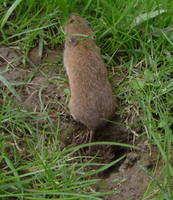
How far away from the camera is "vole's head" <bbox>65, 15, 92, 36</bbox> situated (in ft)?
13.5

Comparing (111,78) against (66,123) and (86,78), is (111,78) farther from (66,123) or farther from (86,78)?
(66,123)

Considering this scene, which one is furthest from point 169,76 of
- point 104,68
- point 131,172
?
point 131,172

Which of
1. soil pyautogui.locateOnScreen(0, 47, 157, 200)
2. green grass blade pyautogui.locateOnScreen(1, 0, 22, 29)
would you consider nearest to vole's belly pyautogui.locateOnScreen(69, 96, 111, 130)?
soil pyautogui.locateOnScreen(0, 47, 157, 200)

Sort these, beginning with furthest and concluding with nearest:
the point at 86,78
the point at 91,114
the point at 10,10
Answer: the point at 10,10 < the point at 86,78 < the point at 91,114

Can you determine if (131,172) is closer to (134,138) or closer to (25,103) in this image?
(134,138)

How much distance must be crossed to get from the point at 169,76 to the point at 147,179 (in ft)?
4.04

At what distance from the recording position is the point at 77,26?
163 inches

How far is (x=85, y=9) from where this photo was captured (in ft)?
13.8

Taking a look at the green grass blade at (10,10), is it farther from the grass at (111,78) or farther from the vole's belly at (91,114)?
the vole's belly at (91,114)

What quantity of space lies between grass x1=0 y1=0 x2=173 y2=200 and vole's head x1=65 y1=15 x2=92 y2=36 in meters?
0.09

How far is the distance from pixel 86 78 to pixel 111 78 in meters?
0.44

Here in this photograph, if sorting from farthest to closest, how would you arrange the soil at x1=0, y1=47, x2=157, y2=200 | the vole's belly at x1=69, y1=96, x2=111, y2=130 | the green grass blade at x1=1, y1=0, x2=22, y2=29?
the green grass blade at x1=1, y1=0, x2=22, y2=29 < the vole's belly at x1=69, y1=96, x2=111, y2=130 < the soil at x1=0, y1=47, x2=157, y2=200

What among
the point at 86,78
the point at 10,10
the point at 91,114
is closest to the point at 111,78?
the point at 86,78

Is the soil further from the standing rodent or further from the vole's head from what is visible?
the vole's head
